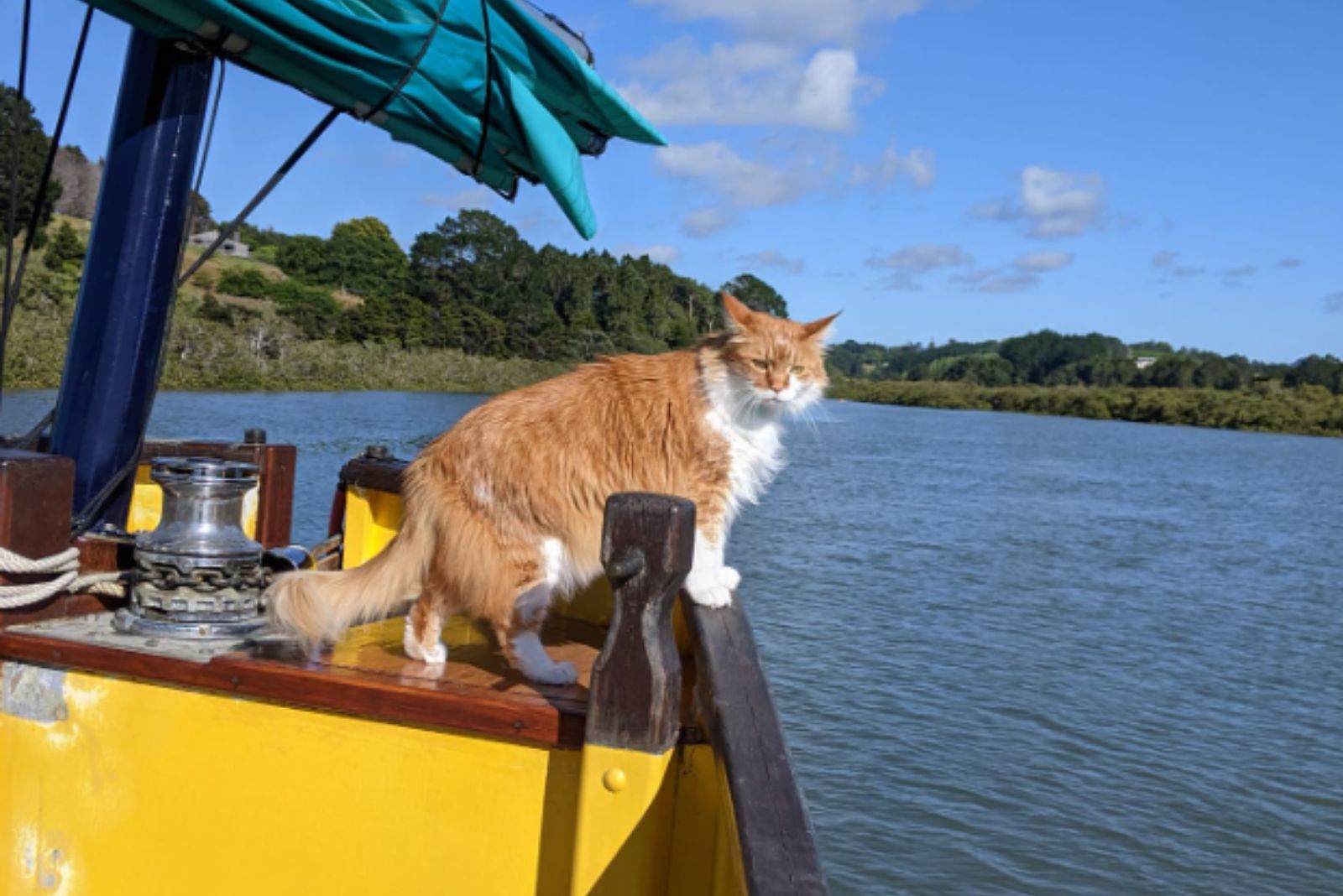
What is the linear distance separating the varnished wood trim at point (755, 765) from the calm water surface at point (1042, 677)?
1.54 metres

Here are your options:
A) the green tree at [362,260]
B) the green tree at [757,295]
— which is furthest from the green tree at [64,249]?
the green tree at [757,295]

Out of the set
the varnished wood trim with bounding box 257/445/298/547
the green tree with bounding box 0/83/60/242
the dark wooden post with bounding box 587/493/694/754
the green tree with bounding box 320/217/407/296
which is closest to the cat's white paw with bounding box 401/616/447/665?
the dark wooden post with bounding box 587/493/694/754

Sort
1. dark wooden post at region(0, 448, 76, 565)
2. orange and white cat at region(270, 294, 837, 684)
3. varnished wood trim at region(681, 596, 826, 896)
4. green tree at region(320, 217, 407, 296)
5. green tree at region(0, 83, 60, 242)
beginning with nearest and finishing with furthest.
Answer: varnished wood trim at region(681, 596, 826, 896) → dark wooden post at region(0, 448, 76, 565) → orange and white cat at region(270, 294, 837, 684) → green tree at region(0, 83, 60, 242) → green tree at region(320, 217, 407, 296)

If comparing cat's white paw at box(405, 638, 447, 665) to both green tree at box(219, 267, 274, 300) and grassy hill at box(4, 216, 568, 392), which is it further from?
green tree at box(219, 267, 274, 300)

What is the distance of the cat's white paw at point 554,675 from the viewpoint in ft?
9.25

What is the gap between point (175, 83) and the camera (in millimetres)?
3434

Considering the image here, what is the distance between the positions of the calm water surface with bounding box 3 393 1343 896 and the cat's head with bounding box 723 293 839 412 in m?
0.49

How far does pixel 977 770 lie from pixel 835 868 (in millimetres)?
1753

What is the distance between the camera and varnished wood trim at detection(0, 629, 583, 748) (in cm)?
247

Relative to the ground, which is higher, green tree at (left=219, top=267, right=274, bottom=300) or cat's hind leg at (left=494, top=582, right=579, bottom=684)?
green tree at (left=219, top=267, right=274, bottom=300)

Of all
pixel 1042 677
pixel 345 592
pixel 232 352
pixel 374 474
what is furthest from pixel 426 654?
pixel 232 352

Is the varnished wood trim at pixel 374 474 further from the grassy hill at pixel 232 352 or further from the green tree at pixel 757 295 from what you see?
the grassy hill at pixel 232 352

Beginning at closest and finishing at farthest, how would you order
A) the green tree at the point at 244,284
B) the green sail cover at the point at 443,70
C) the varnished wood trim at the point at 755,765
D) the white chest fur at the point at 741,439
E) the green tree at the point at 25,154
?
the varnished wood trim at the point at 755,765, the green sail cover at the point at 443,70, the white chest fur at the point at 741,439, the green tree at the point at 25,154, the green tree at the point at 244,284

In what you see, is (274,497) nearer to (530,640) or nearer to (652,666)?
(530,640)
